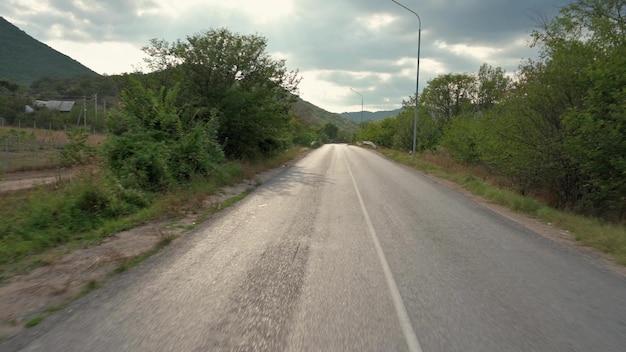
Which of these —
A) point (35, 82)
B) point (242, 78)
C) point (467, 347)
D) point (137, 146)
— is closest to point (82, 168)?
point (137, 146)

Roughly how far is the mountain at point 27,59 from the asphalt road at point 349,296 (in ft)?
346

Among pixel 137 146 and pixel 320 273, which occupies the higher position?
pixel 137 146

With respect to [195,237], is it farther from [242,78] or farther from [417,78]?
[417,78]

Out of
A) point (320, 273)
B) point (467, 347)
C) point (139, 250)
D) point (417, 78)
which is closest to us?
point (467, 347)

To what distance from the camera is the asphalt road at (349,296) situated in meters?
3.73

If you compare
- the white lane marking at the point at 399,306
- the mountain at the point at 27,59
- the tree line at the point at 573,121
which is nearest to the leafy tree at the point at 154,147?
the white lane marking at the point at 399,306

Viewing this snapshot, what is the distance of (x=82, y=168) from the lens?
36.0 ft

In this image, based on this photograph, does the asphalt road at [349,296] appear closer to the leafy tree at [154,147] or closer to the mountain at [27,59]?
the leafy tree at [154,147]

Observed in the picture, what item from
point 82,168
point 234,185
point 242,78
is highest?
point 242,78

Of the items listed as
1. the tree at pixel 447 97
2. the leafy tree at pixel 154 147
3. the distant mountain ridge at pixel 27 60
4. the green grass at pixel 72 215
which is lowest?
the green grass at pixel 72 215

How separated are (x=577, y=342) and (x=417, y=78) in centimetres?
3001

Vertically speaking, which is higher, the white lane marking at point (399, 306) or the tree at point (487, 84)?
the tree at point (487, 84)

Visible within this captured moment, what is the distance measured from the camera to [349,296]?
482 cm

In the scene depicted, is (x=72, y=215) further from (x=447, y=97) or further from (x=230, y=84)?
(x=447, y=97)
